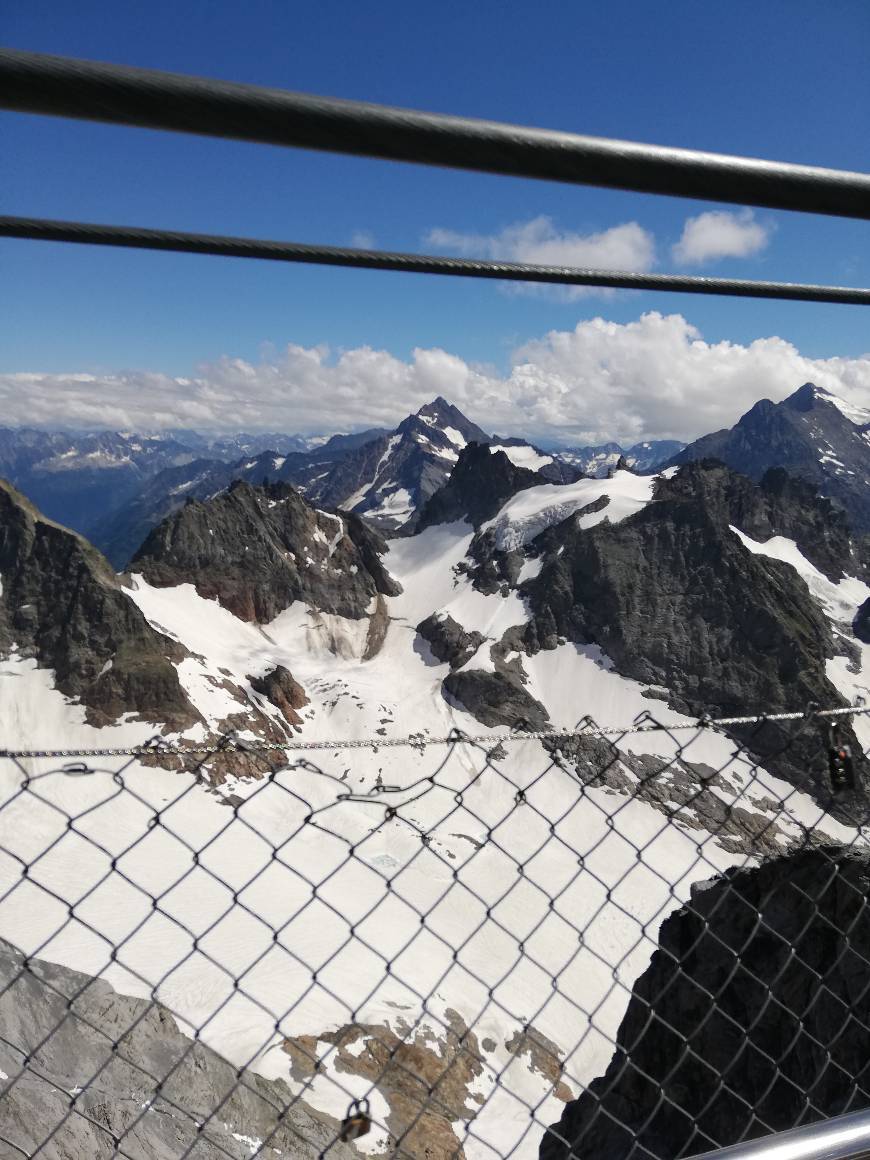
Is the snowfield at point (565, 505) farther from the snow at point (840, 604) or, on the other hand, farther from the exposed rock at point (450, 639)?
the exposed rock at point (450, 639)

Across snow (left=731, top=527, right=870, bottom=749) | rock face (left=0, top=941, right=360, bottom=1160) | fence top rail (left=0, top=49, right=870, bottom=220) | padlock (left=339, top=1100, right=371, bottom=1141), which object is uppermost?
fence top rail (left=0, top=49, right=870, bottom=220)

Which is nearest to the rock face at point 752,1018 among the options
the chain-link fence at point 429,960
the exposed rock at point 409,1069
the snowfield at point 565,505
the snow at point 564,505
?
the chain-link fence at point 429,960

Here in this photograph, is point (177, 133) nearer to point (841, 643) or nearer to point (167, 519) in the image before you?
point (167, 519)

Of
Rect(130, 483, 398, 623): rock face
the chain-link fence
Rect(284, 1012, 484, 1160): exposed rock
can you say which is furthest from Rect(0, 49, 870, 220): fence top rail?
Rect(130, 483, 398, 623): rock face

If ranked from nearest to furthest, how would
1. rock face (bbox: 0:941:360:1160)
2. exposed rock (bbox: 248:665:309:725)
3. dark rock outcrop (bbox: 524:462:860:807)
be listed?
rock face (bbox: 0:941:360:1160) → exposed rock (bbox: 248:665:309:725) → dark rock outcrop (bbox: 524:462:860:807)

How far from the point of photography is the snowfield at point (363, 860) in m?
45.9

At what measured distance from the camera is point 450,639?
456 ft

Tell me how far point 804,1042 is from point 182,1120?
55.3ft

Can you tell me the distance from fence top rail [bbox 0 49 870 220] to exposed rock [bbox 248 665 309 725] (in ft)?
381

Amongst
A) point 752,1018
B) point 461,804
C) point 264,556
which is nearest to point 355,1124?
point 461,804

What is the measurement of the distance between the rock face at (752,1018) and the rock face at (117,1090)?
5.85m

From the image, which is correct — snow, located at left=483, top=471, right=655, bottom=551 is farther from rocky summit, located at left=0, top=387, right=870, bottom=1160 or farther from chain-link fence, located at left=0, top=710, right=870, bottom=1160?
chain-link fence, located at left=0, top=710, right=870, bottom=1160

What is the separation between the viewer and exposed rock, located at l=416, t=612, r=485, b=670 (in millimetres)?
134750

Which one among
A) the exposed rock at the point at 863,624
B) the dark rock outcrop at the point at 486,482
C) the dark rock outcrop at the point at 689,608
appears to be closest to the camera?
the dark rock outcrop at the point at 689,608
